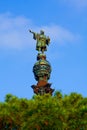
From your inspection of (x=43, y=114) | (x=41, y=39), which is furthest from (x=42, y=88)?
(x=43, y=114)

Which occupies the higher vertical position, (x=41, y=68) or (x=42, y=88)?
(x=41, y=68)

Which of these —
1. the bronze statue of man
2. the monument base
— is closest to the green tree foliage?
the monument base

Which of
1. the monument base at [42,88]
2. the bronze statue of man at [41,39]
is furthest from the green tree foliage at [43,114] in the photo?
the bronze statue of man at [41,39]

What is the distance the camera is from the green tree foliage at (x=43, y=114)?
34531mm

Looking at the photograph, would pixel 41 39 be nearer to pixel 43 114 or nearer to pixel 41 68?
pixel 41 68

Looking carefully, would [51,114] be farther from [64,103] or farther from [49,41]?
[49,41]

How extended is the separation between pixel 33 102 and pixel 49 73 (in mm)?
38191

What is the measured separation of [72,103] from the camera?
39312 mm

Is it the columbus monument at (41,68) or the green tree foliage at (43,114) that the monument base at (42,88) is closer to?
the columbus monument at (41,68)

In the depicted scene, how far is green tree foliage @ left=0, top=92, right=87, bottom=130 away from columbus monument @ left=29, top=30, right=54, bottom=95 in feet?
112

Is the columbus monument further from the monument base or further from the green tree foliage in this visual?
the green tree foliage

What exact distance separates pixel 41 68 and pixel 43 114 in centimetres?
3893

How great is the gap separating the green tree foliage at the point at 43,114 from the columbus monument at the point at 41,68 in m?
34.1

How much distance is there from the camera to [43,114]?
34.9 meters
